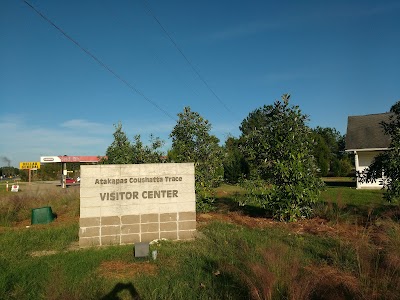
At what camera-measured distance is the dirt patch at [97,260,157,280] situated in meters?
5.74

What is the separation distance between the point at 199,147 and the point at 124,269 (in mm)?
6849

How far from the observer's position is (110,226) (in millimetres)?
8422

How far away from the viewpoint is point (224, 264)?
5656 mm

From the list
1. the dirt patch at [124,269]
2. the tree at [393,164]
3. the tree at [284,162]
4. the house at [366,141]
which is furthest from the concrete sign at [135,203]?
the house at [366,141]

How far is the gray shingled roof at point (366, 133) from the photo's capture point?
888 inches

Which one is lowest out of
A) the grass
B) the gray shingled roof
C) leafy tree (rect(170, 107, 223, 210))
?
the grass

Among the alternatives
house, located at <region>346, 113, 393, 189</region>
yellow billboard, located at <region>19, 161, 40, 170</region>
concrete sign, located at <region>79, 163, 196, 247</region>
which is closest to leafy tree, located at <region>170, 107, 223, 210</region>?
concrete sign, located at <region>79, 163, 196, 247</region>

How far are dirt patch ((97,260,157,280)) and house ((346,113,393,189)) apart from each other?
19042mm

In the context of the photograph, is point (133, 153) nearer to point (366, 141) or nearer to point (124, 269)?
point (124, 269)

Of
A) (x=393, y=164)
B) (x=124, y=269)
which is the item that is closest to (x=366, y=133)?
(x=393, y=164)

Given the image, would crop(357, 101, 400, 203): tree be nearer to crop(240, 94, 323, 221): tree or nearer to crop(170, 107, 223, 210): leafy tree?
crop(240, 94, 323, 221): tree

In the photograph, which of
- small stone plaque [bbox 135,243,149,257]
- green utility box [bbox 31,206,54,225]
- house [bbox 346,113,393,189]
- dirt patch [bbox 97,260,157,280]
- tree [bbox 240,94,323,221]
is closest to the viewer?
dirt patch [bbox 97,260,157,280]

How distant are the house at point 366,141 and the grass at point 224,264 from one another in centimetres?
1375

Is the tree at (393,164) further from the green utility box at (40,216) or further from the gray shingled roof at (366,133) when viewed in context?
the gray shingled roof at (366,133)
